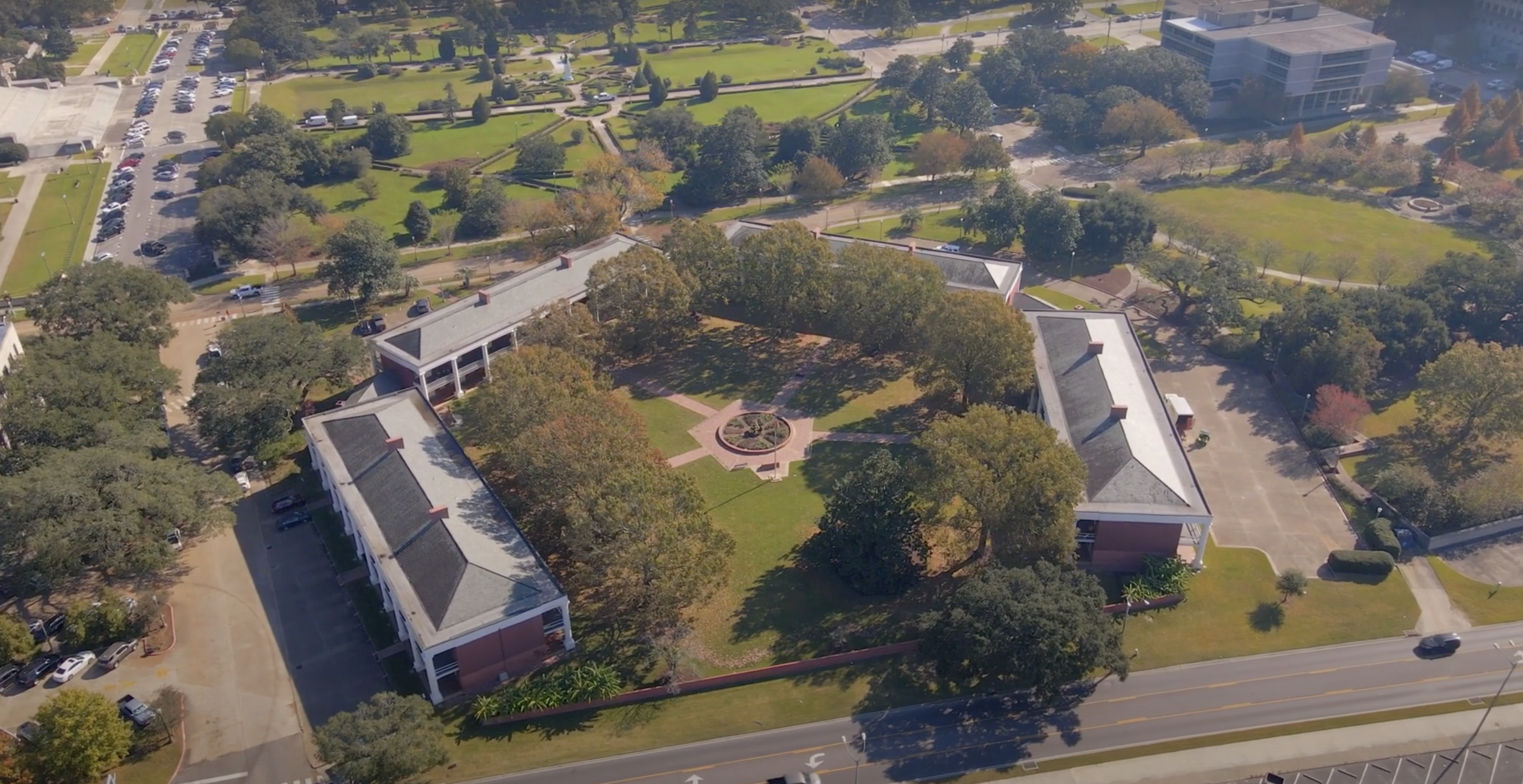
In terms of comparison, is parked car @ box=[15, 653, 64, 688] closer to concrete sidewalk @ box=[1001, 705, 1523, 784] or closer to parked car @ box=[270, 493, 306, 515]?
parked car @ box=[270, 493, 306, 515]

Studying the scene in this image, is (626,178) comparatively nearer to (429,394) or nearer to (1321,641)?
(429,394)

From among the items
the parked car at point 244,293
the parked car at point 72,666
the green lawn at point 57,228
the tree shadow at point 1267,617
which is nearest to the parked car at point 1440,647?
the tree shadow at point 1267,617

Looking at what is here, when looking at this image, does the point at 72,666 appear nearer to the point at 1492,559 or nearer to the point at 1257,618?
the point at 1257,618

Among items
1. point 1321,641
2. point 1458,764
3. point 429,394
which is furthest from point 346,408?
point 1458,764

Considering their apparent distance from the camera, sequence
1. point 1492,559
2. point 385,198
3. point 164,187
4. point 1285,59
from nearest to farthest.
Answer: point 1492,559, point 385,198, point 164,187, point 1285,59

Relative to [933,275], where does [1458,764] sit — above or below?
below

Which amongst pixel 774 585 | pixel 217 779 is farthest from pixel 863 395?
pixel 217 779
